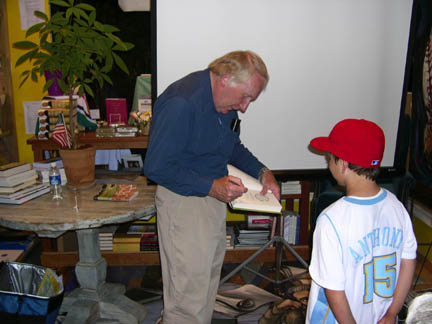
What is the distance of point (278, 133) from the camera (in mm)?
2369

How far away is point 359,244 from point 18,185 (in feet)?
5.72

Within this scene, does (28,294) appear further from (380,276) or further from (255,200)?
(380,276)

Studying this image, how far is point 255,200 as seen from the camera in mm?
1658

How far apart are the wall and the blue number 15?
9.52 ft

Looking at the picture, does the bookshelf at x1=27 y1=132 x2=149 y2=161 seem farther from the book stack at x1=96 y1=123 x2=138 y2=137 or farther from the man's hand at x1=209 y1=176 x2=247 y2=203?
the man's hand at x1=209 y1=176 x2=247 y2=203

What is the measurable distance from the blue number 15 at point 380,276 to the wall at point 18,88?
2.90 metres

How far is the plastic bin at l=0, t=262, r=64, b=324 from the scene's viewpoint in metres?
1.71

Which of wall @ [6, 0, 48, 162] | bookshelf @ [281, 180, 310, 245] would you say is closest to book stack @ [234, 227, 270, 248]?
bookshelf @ [281, 180, 310, 245]

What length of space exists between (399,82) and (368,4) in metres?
0.54

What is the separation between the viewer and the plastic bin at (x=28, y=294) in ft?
5.60

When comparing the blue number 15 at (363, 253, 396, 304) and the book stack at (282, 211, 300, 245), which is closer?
the blue number 15 at (363, 253, 396, 304)

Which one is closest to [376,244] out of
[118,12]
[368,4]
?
[368,4]

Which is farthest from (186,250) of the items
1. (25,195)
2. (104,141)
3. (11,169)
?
(104,141)

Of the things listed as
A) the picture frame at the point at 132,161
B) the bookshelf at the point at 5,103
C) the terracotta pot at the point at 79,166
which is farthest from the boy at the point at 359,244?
the bookshelf at the point at 5,103
